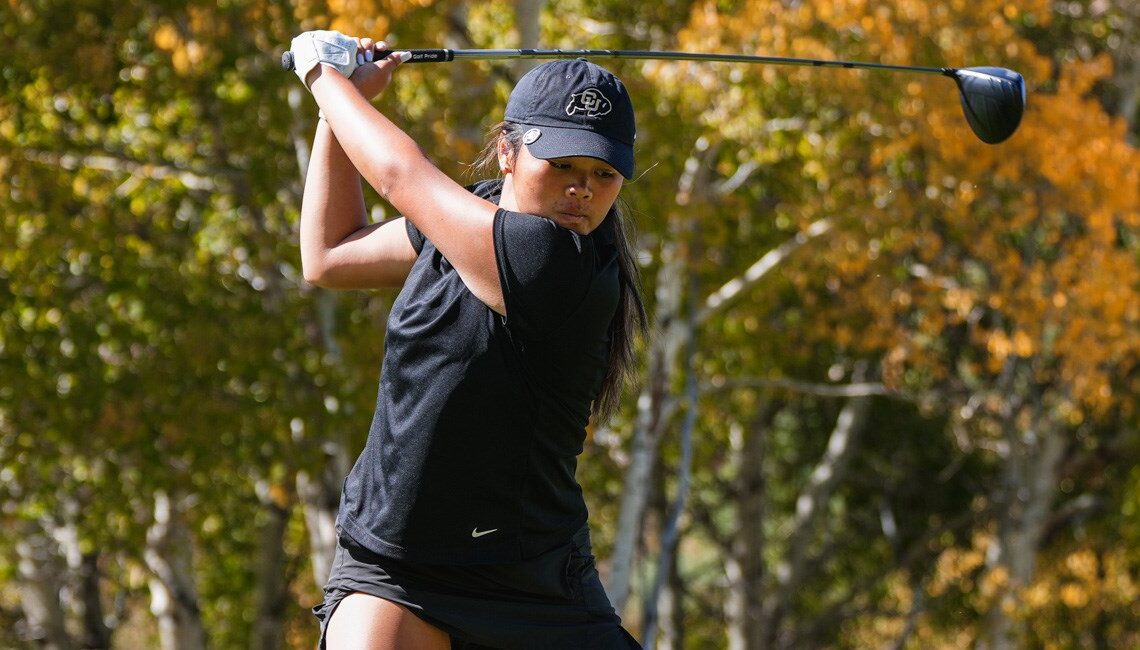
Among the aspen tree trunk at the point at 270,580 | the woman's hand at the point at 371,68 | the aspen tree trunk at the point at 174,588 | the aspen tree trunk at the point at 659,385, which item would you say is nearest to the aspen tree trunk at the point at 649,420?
the aspen tree trunk at the point at 659,385

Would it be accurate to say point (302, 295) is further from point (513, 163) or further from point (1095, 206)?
point (513, 163)

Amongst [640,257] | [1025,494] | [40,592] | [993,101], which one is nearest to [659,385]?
[640,257]

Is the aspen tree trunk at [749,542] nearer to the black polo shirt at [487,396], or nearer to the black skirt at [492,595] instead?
the black skirt at [492,595]

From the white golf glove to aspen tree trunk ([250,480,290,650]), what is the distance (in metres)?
11.6

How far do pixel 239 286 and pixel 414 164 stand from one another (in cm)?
996

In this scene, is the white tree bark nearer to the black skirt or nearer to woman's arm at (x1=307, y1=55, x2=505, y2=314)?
the black skirt

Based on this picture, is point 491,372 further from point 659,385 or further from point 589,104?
point 659,385

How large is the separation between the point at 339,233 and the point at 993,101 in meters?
1.65

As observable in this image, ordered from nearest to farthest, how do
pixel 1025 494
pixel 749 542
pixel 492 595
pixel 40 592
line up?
1. pixel 492 595
2. pixel 40 592
3. pixel 1025 494
4. pixel 749 542

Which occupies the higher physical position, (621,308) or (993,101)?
(621,308)

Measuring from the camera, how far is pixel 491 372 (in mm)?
2895

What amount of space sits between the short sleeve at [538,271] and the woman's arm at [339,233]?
468 mm

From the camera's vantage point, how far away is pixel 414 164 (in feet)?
9.48

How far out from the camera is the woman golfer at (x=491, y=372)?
9.43 ft
